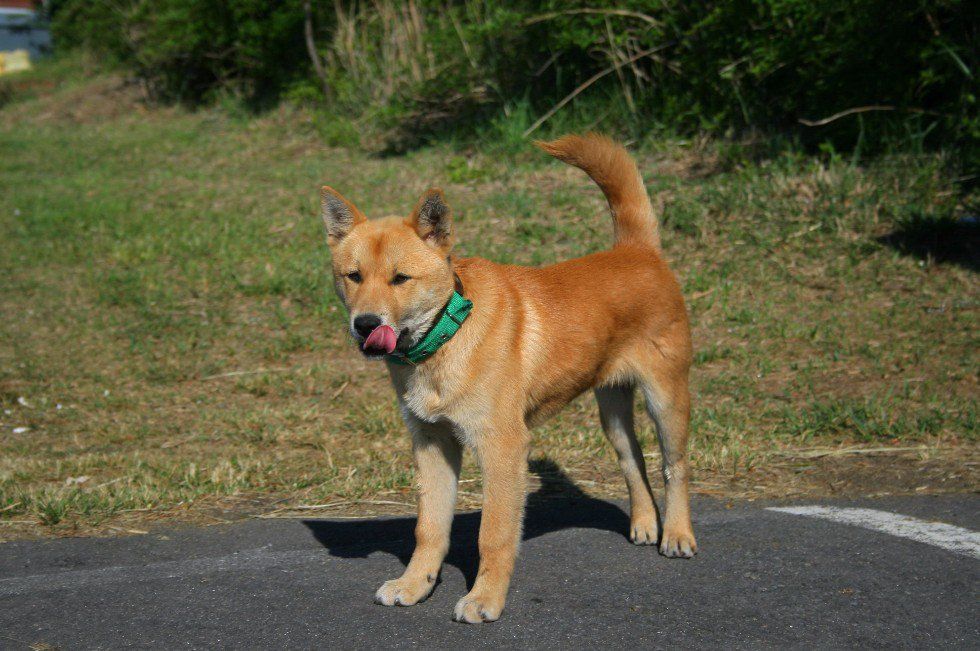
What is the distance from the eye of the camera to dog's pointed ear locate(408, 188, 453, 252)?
4.05 meters

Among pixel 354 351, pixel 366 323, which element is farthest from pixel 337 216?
pixel 354 351

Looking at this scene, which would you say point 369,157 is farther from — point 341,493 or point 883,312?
point 341,493

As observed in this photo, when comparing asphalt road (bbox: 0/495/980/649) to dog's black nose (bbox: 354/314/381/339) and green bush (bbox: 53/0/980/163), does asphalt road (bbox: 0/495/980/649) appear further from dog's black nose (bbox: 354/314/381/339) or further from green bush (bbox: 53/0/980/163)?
green bush (bbox: 53/0/980/163)

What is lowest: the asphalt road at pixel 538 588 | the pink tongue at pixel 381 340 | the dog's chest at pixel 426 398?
the asphalt road at pixel 538 588

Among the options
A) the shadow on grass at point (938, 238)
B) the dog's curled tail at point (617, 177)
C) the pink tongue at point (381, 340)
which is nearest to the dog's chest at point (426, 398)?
the pink tongue at point (381, 340)

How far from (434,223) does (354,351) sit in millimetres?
4021

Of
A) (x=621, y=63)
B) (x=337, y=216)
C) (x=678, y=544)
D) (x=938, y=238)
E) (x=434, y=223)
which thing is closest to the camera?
(x=434, y=223)

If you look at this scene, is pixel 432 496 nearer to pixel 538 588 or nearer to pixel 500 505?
pixel 500 505

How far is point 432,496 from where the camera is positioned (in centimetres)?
411

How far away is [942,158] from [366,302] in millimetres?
7008

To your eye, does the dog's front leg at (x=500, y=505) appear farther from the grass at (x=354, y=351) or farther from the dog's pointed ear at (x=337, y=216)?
the grass at (x=354, y=351)

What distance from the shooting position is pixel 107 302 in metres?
9.26

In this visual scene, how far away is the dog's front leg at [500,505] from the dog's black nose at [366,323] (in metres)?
0.62

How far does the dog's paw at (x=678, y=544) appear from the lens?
14.5ft
